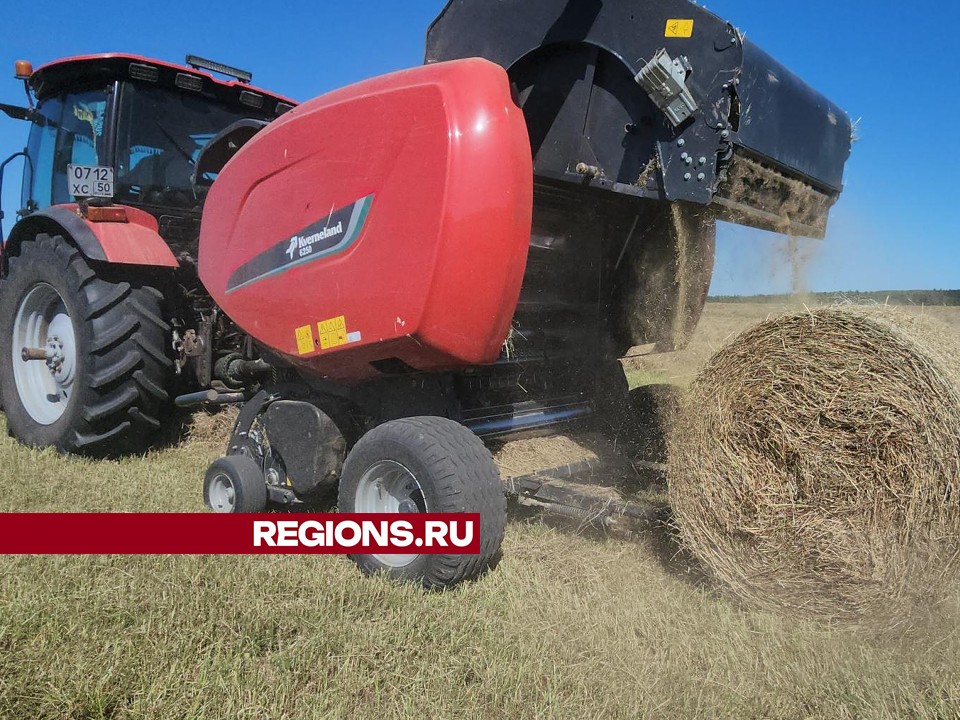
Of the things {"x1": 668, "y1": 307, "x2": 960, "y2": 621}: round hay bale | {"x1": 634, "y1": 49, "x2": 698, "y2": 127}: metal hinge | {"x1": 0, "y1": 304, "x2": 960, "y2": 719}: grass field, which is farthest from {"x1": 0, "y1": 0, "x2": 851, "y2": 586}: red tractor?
{"x1": 668, "y1": 307, "x2": 960, "y2": 621}: round hay bale

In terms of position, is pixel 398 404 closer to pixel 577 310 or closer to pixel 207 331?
pixel 577 310

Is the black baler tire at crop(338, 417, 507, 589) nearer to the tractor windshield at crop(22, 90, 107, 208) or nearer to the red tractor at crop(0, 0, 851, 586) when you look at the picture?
the red tractor at crop(0, 0, 851, 586)

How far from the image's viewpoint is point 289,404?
11.6ft

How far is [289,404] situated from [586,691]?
1964 millimetres

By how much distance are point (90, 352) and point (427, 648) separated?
2.88 meters

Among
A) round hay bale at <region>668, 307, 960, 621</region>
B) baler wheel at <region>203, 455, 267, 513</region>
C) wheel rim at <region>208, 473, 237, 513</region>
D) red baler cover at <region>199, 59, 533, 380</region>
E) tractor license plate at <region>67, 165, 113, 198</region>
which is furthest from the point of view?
tractor license plate at <region>67, 165, 113, 198</region>

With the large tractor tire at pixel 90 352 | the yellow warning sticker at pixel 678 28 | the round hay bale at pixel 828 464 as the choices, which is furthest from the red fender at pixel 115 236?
the round hay bale at pixel 828 464

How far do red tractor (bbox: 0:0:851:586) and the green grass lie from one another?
0.30 m

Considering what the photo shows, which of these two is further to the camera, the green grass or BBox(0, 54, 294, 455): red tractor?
BBox(0, 54, 294, 455): red tractor

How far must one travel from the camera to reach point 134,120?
466 centimetres

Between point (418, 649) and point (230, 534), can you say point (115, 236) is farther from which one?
point (418, 649)

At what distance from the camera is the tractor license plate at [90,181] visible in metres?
4.16

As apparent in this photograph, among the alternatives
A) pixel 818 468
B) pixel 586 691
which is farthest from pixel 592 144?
pixel 586 691

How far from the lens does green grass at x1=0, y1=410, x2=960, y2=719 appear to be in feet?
6.72
